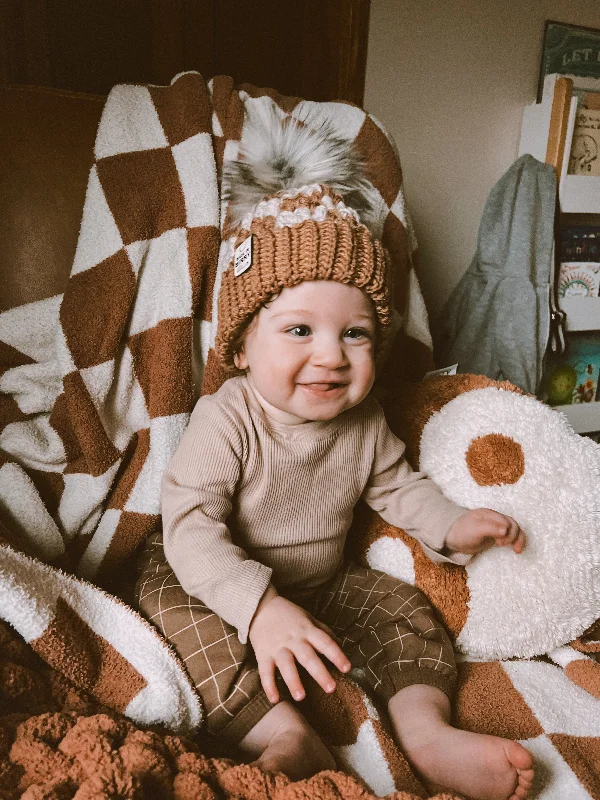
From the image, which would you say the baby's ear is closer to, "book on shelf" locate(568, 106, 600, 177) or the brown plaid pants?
the brown plaid pants

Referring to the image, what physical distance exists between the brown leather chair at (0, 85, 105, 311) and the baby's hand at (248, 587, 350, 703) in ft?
1.75

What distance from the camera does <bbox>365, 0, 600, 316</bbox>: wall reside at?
1.31 m

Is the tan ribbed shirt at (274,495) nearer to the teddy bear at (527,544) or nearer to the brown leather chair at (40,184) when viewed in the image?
the teddy bear at (527,544)

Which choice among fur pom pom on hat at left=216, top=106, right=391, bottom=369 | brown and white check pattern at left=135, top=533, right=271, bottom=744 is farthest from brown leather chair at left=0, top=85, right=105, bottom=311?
brown and white check pattern at left=135, top=533, right=271, bottom=744

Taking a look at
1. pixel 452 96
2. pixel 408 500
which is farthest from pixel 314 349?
pixel 452 96

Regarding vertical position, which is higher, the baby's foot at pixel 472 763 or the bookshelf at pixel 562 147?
the bookshelf at pixel 562 147

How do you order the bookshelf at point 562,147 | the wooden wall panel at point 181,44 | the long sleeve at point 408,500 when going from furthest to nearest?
the bookshelf at point 562,147
the wooden wall panel at point 181,44
the long sleeve at point 408,500

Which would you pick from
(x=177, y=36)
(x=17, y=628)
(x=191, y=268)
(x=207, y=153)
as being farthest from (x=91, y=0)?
(x=17, y=628)

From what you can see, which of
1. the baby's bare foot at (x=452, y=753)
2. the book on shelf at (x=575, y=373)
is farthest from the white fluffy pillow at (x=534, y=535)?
the book on shelf at (x=575, y=373)

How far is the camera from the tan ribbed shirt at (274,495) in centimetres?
67

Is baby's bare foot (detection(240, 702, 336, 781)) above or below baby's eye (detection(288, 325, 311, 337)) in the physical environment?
below

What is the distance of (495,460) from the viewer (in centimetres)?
79

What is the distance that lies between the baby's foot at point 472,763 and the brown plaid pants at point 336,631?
8 cm

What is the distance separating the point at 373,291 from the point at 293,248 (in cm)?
10
